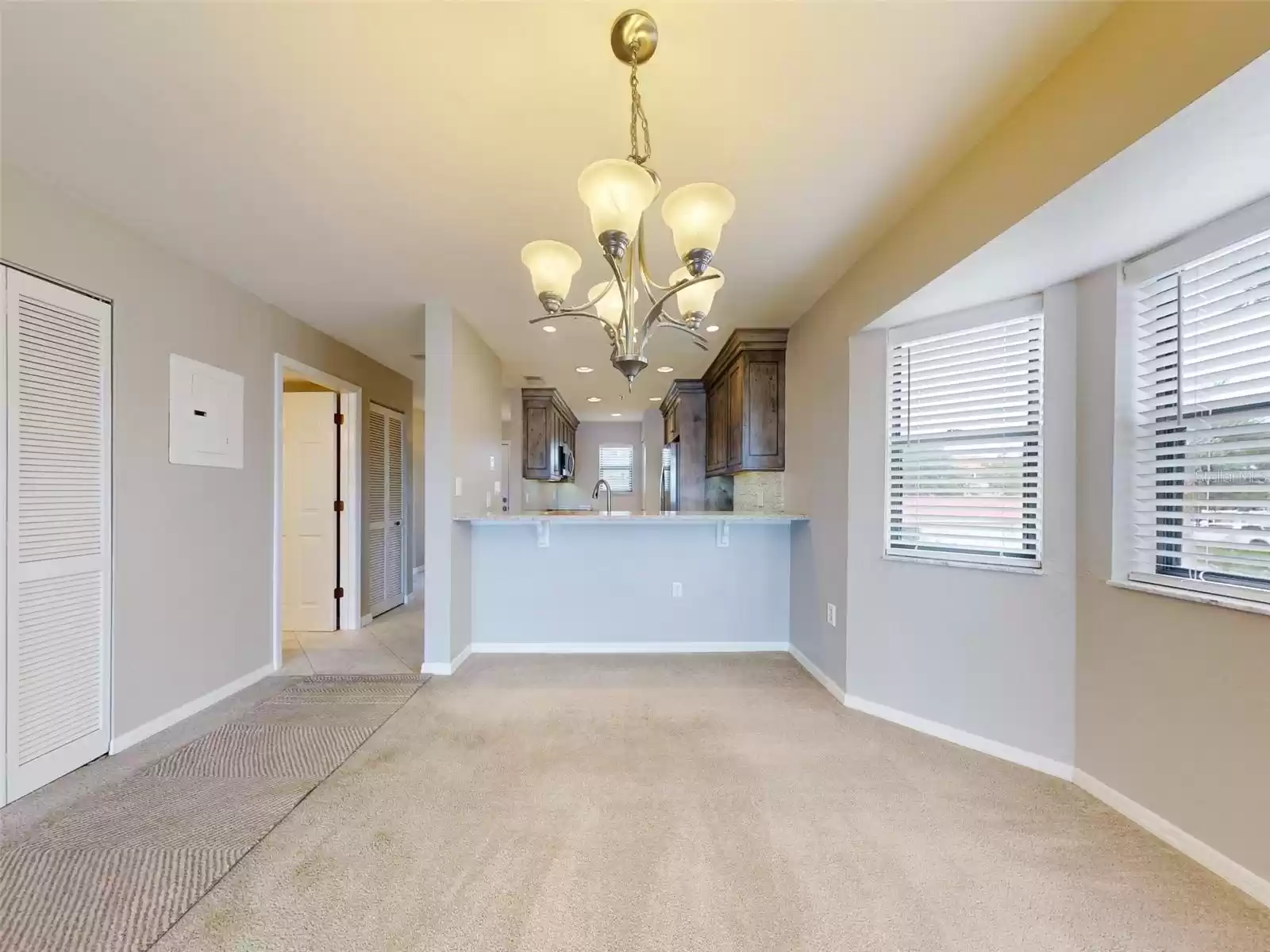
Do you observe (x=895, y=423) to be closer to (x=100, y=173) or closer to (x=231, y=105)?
(x=231, y=105)

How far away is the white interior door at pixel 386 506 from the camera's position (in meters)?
4.96

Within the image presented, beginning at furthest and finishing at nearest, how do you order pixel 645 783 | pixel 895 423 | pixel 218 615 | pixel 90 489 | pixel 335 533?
pixel 335 533
pixel 218 615
pixel 895 423
pixel 90 489
pixel 645 783

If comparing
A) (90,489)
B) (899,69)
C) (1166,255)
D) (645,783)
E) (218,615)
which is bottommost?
(645,783)

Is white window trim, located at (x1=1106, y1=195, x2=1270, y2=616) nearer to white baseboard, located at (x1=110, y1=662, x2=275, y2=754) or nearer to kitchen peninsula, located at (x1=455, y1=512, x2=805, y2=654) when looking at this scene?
kitchen peninsula, located at (x1=455, y1=512, x2=805, y2=654)

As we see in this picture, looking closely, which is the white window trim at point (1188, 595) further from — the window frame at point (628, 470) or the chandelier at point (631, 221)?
the window frame at point (628, 470)

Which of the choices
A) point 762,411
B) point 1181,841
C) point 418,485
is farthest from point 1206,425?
point 418,485

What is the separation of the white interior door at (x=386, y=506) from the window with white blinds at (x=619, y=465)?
13.1 feet

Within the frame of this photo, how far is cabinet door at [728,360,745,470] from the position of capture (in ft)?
13.5

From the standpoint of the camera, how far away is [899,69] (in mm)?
1516

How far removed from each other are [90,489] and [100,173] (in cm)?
130

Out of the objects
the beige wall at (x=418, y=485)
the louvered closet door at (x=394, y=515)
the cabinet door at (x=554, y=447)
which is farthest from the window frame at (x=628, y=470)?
the louvered closet door at (x=394, y=515)

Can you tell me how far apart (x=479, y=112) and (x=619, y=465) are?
750 cm

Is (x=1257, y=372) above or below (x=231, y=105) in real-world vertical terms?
below

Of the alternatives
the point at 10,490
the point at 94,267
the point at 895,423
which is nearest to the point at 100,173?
the point at 94,267
